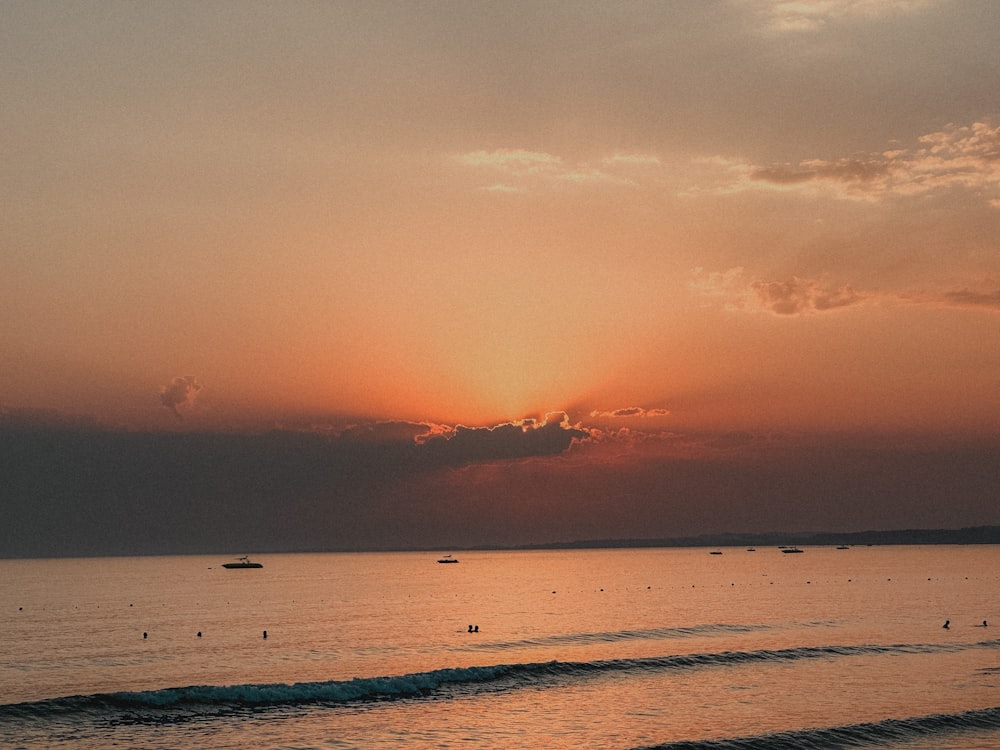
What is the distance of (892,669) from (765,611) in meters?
59.3

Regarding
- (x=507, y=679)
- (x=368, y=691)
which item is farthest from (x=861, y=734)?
(x=368, y=691)

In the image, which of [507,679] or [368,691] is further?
[507,679]

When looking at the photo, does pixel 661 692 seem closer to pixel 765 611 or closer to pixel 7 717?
pixel 7 717

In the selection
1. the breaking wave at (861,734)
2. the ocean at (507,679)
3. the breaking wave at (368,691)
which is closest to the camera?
the breaking wave at (861,734)

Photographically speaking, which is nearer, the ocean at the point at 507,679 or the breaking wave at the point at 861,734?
the breaking wave at the point at 861,734

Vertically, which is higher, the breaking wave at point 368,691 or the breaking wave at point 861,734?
the breaking wave at point 861,734

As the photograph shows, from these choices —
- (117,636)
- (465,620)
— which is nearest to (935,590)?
(465,620)

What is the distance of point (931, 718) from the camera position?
5334 centimetres

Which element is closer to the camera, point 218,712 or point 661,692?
point 218,712

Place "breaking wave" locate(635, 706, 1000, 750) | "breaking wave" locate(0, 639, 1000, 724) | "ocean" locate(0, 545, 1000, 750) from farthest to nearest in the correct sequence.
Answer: "breaking wave" locate(0, 639, 1000, 724)
"ocean" locate(0, 545, 1000, 750)
"breaking wave" locate(635, 706, 1000, 750)

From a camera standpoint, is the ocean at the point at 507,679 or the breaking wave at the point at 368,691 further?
the breaking wave at the point at 368,691

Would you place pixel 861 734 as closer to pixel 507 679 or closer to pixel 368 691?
pixel 507 679

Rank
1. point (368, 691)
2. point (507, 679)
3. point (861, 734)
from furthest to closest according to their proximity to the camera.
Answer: point (507, 679) → point (368, 691) → point (861, 734)

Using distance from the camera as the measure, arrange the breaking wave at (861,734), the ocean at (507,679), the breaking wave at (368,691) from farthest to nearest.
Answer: the breaking wave at (368,691) → the ocean at (507,679) → the breaking wave at (861,734)
